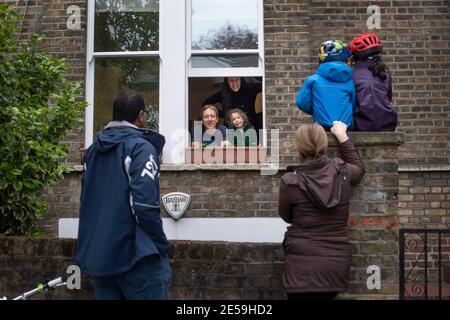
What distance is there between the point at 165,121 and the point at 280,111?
144 cm

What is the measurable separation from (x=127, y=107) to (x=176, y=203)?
11.6 feet

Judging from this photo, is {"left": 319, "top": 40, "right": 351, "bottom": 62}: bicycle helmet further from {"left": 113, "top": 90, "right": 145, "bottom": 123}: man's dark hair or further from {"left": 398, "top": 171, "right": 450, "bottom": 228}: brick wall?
{"left": 398, "top": 171, "right": 450, "bottom": 228}: brick wall

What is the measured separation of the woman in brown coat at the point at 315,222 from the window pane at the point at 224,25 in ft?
12.9

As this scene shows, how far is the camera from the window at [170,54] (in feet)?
24.7

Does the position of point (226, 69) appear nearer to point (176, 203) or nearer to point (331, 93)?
point (176, 203)

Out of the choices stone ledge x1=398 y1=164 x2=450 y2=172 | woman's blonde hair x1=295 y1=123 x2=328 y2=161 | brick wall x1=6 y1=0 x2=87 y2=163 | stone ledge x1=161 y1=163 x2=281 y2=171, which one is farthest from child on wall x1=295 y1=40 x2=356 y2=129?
brick wall x1=6 y1=0 x2=87 y2=163

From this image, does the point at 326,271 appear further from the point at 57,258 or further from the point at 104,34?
the point at 104,34

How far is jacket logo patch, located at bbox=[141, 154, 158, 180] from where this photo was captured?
355 cm

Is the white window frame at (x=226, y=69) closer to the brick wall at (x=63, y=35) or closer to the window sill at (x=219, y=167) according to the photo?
the window sill at (x=219, y=167)

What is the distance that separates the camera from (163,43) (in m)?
7.59

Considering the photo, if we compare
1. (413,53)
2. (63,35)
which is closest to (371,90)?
(413,53)

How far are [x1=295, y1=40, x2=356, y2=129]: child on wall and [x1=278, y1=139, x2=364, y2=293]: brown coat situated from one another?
0.64 m

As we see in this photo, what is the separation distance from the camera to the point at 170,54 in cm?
756
